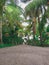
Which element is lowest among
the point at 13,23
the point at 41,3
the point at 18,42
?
the point at 18,42

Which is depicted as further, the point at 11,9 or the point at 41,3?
the point at 41,3

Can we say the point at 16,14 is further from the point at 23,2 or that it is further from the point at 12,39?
the point at 23,2

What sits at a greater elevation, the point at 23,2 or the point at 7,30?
the point at 23,2

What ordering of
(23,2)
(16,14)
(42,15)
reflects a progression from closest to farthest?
(16,14)
(42,15)
(23,2)

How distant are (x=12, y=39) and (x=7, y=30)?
96 centimetres

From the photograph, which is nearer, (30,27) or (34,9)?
(34,9)

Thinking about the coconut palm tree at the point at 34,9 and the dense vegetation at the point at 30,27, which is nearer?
the dense vegetation at the point at 30,27

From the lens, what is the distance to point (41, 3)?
21.5 meters

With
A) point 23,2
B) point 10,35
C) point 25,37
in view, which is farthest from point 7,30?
point 23,2

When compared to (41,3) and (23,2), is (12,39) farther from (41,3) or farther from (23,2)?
(23,2)

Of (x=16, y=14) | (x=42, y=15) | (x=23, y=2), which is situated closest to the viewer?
(x=16, y=14)

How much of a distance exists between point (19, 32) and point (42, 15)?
2647mm

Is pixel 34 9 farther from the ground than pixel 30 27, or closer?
farther from the ground

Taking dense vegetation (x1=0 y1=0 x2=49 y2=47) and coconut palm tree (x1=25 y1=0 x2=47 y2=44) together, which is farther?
coconut palm tree (x1=25 y1=0 x2=47 y2=44)
